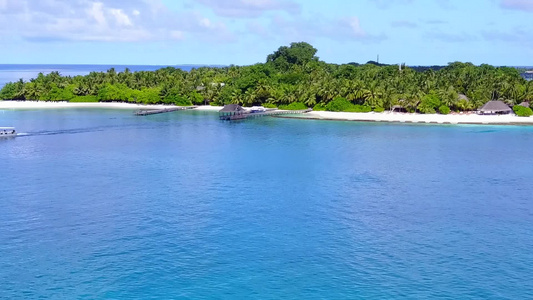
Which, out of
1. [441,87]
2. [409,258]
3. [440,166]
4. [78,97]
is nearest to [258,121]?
[441,87]

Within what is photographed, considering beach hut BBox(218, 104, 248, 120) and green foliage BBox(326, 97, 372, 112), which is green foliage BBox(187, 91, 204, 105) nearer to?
beach hut BBox(218, 104, 248, 120)

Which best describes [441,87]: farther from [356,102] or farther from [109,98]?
[109,98]

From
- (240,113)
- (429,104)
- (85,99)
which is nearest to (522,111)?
(429,104)

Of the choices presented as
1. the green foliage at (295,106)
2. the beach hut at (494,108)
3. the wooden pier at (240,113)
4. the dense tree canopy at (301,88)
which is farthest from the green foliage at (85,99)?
the beach hut at (494,108)

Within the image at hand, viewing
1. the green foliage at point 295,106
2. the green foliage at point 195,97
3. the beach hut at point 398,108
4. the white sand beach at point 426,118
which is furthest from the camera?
the green foliage at point 195,97

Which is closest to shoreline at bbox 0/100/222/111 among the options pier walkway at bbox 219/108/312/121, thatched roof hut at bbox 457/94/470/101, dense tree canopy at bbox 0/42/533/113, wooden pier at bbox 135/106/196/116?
dense tree canopy at bbox 0/42/533/113

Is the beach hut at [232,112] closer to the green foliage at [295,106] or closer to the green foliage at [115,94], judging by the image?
the green foliage at [295,106]

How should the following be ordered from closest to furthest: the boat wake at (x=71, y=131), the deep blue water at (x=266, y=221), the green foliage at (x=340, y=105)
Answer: the deep blue water at (x=266, y=221)
the boat wake at (x=71, y=131)
the green foliage at (x=340, y=105)
